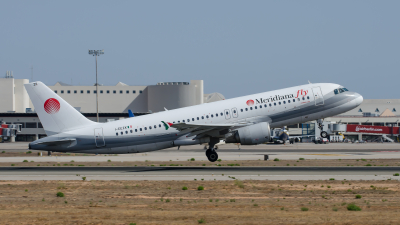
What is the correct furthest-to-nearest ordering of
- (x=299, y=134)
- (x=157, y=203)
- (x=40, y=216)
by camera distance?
(x=299, y=134) < (x=157, y=203) < (x=40, y=216)

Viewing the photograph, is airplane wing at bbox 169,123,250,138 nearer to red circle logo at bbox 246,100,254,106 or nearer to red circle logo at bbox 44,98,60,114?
red circle logo at bbox 246,100,254,106

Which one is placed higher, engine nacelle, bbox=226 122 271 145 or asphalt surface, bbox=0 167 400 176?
engine nacelle, bbox=226 122 271 145

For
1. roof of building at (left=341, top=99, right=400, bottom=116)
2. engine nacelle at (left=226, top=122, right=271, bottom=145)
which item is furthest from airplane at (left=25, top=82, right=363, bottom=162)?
roof of building at (left=341, top=99, right=400, bottom=116)

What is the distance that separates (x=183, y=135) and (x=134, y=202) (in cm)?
1729

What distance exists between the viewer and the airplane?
39406 millimetres

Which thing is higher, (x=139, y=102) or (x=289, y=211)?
(x=139, y=102)

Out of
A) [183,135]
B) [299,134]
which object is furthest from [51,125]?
[299,134]

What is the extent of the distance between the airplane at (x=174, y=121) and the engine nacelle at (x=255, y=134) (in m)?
0.55

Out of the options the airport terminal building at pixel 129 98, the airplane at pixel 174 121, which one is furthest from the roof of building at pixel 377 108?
the airplane at pixel 174 121

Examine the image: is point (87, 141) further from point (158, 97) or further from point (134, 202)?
point (158, 97)

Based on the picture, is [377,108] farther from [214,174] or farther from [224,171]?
[214,174]

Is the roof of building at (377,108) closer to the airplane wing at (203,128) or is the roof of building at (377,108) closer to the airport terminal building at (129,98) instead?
the airport terminal building at (129,98)

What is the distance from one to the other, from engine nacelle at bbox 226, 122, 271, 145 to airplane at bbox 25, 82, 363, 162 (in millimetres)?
548

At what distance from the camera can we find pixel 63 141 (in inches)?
1553
